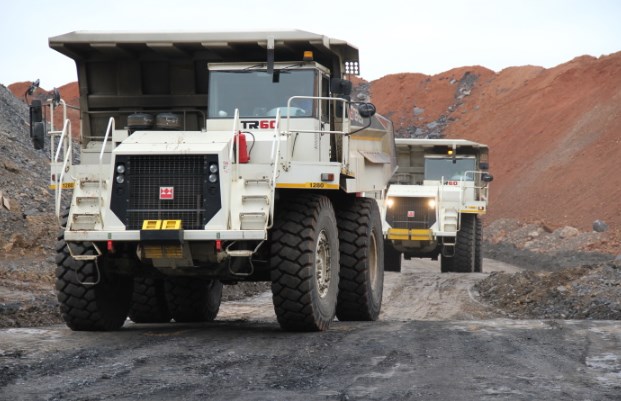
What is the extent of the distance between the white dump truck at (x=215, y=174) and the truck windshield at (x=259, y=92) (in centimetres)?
1

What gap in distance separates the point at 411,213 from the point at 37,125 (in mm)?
15790

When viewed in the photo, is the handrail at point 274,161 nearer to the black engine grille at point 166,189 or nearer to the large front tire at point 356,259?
the black engine grille at point 166,189

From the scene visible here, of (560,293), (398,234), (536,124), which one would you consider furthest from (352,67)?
(536,124)

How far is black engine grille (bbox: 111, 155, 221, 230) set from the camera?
9508mm

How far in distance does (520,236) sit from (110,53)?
112 ft

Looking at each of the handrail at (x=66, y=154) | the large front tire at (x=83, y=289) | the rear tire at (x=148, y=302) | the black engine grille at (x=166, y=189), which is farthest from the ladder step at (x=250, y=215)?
the rear tire at (x=148, y=302)

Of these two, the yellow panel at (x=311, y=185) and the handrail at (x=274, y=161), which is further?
the yellow panel at (x=311, y=185)

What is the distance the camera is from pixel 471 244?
25.6 meters

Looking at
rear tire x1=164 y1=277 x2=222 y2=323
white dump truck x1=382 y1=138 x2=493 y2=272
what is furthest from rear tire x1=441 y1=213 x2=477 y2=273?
rear tire x1=164 y1=277 x2=222 y2=323

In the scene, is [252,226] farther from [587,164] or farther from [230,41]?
[587,164]

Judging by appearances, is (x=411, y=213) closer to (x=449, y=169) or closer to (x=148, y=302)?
(x=449, y=169)

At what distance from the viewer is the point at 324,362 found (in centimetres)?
807

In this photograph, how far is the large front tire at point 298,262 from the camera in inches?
384

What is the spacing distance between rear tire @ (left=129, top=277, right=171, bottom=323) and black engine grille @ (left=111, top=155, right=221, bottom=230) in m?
3.06
